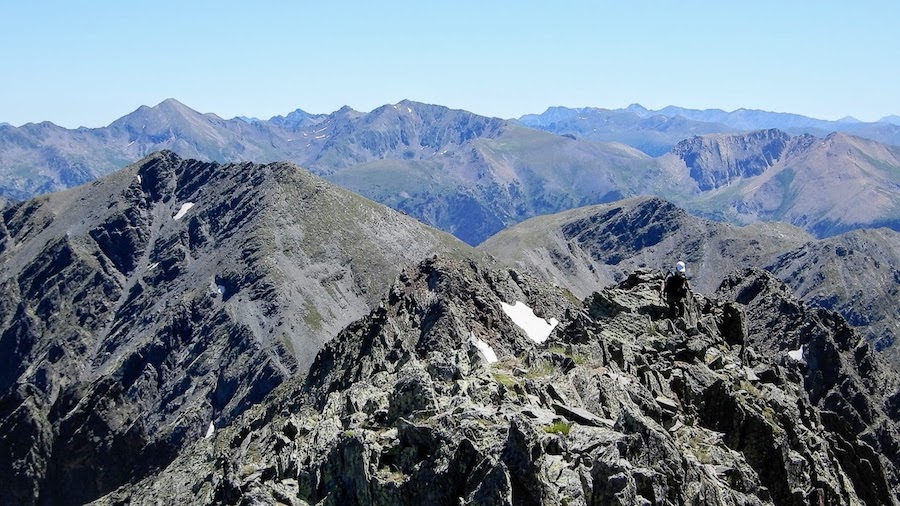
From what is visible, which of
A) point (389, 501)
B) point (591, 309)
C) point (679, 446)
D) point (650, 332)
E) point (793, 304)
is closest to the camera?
point (389, 501)

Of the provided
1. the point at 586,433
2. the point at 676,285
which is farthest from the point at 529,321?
the point at 586,433

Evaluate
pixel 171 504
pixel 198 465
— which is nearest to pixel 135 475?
pixel 198 465

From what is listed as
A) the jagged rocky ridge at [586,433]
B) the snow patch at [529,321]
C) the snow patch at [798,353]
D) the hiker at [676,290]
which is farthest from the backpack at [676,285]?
the snow patch at [798,353]

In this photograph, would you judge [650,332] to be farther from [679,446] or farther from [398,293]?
[398,293]

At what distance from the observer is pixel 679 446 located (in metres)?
42.0

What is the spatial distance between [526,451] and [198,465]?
2876 inches

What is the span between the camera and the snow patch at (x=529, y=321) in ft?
519

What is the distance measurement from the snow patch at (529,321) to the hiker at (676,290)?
80.4 m

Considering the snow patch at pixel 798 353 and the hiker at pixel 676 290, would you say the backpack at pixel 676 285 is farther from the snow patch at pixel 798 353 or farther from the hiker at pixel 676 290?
the snow patch at pixel 798 353

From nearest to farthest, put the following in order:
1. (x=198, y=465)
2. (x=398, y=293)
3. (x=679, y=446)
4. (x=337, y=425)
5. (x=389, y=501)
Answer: (x=389, y=501), (x=679, y=446), (x=337, y=425), (x=198, y=465), (x=398, y=293)

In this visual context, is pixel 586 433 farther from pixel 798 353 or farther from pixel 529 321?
pixel 798 353

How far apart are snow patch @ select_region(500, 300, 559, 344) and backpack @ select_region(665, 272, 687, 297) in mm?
80570

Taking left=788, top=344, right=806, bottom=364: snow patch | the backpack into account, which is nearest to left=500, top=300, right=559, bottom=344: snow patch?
left=788, top=344, right=806, bottom=364: snow patch

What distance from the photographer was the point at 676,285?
248ft
